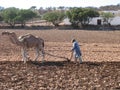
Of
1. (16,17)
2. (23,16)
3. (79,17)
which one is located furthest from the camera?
(23,16)

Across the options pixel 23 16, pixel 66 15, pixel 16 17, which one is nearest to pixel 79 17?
pixel 66 15

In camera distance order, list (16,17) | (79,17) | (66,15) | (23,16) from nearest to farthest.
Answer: (79,17)
(66,15)
(16,17)
(23,16)

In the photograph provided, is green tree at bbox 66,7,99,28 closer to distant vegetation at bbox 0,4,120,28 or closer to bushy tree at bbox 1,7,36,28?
distant vegetation at bbox 0,4,120,28

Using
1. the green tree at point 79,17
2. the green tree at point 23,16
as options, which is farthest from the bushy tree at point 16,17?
the green tree at point 79,17

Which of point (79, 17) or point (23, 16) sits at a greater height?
point (79, 17)

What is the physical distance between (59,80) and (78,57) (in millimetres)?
5029

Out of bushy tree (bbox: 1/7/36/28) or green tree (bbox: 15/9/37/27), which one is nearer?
bushy tree (bbox: 1/7/36/28)

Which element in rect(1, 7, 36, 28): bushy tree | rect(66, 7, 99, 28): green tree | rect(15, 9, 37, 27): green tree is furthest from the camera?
rect(15, 9, 37, 27): green tree

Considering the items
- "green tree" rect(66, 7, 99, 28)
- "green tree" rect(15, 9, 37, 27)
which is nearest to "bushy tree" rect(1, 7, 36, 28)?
"green tree" rect(15, 9, 37, 27)

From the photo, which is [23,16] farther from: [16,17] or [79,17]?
[79,17]

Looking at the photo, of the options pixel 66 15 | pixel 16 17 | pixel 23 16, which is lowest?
pixel 23 16

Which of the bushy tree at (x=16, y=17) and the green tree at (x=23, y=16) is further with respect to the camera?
the green tree at (x=23, y=16)

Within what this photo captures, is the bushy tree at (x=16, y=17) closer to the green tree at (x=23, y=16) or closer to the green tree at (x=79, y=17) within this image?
the green tree at (x=23, y=16)

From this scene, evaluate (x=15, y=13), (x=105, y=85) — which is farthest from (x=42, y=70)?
(x=15, y=13)
